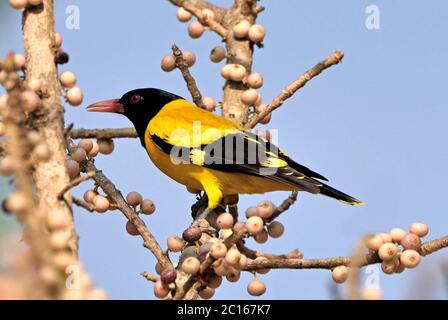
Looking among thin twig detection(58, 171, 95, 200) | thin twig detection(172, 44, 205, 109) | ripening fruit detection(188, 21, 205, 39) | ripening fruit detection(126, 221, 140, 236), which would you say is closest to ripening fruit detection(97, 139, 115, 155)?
ripening fruit detection(126, 221, 140, 236)

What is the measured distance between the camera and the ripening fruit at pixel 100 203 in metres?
3.75

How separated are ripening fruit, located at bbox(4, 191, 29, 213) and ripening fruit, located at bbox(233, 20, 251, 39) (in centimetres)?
352

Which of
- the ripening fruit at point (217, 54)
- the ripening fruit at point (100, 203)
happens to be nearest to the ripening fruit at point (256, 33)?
the ripening fruit at point (217, 54)

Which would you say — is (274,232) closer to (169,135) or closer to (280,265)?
(280,265)

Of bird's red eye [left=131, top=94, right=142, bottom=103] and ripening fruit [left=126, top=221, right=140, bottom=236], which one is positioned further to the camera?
bird's red eye [left=131, top=94, right=142, bottom=103]

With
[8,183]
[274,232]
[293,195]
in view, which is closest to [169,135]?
[274,232]

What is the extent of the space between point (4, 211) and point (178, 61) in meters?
2.98

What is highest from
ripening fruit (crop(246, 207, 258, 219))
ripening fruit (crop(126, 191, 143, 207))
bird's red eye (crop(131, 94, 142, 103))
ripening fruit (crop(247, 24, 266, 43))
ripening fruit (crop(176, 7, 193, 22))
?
ripening fruit (crop(176, 7, 193, 22))

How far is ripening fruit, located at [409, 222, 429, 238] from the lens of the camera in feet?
11.1

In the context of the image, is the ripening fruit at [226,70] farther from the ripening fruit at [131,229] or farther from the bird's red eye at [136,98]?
the ripening fruit at [131,229]

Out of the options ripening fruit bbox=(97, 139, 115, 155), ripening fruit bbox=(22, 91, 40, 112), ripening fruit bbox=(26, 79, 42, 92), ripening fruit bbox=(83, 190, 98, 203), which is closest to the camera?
ripening fruit bbox=(22, 91, 40, 112)

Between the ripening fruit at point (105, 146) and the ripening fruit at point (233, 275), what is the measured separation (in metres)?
1.56

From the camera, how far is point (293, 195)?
2.67 metres

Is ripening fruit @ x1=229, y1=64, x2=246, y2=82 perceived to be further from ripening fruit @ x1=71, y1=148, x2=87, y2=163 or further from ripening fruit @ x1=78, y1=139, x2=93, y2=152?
ripening fruit @ x1=71, y1=148, x2=87, y2=163
